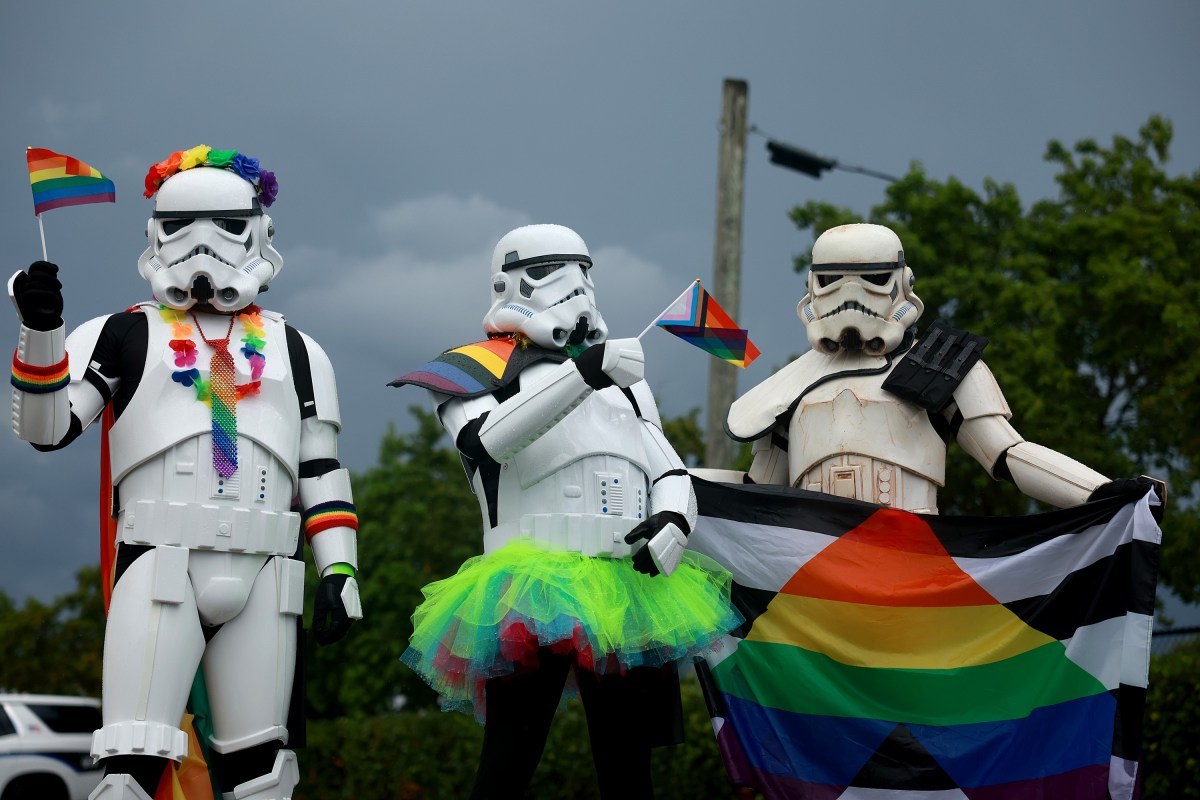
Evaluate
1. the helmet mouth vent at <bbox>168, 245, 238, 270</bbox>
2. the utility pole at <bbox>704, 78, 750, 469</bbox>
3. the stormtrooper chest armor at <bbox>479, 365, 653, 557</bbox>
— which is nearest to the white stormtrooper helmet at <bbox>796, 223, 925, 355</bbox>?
the stormtrooper chest armor at <bbox>479, 365, 653, 557</bbox>

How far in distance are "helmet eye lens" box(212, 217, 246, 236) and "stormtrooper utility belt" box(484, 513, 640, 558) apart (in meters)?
1.58

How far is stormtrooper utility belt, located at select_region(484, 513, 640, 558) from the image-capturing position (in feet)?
17.1

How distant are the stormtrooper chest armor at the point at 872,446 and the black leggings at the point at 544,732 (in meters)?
1.54

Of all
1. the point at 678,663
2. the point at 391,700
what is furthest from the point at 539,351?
the point at 391,700

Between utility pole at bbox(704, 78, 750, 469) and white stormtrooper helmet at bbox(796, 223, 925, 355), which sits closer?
white stormtrooper helmet at bbox(796, 223, 925, 355)

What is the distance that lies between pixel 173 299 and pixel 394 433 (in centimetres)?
1904

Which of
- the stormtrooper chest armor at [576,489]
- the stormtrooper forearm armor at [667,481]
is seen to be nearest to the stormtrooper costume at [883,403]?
the stormtrooper forearm armor at [667,481]

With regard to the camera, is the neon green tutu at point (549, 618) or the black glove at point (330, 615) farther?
the black glove at point (330, 615)

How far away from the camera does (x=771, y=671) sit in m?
6.07

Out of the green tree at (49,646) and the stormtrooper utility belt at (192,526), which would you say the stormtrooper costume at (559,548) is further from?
the green tree at (49,646)

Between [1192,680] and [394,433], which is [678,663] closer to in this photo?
[1192,680]

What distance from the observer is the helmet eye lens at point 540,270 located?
216 inches

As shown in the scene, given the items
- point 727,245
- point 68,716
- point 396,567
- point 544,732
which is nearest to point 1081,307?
point 727,245

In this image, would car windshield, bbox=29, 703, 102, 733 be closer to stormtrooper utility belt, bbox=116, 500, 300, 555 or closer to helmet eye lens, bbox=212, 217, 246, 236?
stormtrooper utility belt, bbox=116, 500, 300, 555
